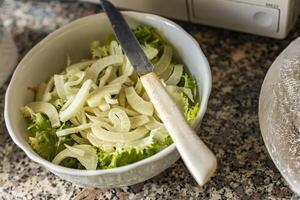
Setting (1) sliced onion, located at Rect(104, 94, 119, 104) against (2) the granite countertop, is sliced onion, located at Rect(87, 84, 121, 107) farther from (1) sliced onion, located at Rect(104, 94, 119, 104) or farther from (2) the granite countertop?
(2) the granite countertop

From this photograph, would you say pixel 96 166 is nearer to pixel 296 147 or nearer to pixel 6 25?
pixel 296 147

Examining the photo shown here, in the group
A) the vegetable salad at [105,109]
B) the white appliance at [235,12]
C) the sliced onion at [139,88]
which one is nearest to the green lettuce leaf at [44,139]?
the vegetable salad at [105,109]

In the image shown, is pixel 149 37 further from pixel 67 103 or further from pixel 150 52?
pixel 67 103

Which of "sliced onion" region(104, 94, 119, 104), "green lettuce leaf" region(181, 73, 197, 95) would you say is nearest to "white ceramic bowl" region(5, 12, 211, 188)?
"green lettuce leaf" region(181, 73, 197, 95)

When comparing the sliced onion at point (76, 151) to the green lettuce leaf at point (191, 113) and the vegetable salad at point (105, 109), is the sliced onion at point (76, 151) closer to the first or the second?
the vegetable salad at point (105, 109)

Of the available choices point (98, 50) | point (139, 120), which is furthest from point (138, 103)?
point (98, 50)

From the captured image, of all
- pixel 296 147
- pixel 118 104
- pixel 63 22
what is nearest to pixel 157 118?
pixel 118 104

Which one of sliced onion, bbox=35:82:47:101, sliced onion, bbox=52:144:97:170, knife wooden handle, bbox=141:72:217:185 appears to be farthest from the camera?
sliced onion, bbox=35:82:47:101

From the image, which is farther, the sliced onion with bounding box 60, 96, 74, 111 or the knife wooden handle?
the sliced onion with bounding box 60, 96, 74, 111
